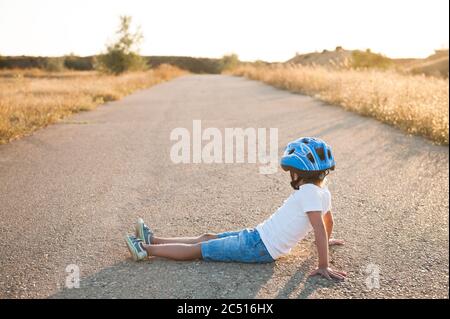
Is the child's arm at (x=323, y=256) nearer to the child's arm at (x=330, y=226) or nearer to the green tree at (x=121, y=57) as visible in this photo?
the child's arm at (x=330, y=226)

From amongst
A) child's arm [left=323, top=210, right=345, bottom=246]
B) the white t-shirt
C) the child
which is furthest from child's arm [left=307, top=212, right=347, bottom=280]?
child's arm [left=323, top=210, right=345, bottom=246]

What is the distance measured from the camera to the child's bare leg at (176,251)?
347 centimetres

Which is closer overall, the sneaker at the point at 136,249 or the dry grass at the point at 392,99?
the sneaker at the point at 136,249

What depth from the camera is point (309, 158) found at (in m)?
3.32

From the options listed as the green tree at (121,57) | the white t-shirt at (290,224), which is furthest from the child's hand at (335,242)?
the green tree at (121,57)

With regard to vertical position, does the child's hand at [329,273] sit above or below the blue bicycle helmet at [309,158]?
below

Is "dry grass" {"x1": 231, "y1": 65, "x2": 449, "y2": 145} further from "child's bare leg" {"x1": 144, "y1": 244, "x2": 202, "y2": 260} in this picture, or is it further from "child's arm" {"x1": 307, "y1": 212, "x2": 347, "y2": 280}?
"child's bare leg" {"x1": 144, "y1": 244, "x2": 202, "y2": 260}

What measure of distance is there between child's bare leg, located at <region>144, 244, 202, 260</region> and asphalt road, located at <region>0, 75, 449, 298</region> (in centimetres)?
6

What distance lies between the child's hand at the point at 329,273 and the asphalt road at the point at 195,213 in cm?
5

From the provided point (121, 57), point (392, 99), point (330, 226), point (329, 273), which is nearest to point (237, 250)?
point (329, 273)

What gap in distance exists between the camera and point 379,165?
655cm

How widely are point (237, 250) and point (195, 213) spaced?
1.20m

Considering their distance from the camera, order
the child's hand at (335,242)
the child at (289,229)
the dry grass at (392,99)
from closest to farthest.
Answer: the child at (289,229) → the child's hand at (335,242) → the dry grass at (392,99)

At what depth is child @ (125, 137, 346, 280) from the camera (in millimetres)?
3299
